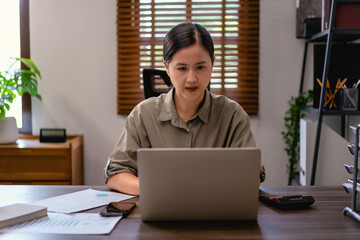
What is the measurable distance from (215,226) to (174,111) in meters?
0.69

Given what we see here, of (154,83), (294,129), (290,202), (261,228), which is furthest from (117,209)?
(294,129)

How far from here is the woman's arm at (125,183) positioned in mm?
1339

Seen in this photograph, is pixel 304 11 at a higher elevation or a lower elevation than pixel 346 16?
higher

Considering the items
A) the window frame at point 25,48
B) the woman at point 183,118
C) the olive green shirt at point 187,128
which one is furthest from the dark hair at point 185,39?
the window frame at point 25,48

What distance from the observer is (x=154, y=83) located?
6.47 feet

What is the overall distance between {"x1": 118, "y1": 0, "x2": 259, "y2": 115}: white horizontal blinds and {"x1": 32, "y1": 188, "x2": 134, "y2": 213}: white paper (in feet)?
6.49

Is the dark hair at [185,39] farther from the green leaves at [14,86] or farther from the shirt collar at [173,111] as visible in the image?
the green leaves at [14,86]

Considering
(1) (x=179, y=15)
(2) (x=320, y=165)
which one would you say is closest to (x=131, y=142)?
(2) (x=320, y=165)

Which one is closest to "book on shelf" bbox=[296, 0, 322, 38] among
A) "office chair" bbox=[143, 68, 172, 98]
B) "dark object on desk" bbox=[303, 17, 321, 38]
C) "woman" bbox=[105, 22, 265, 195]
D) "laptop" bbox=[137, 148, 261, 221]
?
"dark object on desk" bbox=[303, 17, 321, 38]

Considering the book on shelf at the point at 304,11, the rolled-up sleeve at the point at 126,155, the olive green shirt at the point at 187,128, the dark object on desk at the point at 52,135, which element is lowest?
the dark object on desk at the point at 52,135

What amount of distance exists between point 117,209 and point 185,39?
2.23ft

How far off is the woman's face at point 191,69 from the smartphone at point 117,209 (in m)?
0.52

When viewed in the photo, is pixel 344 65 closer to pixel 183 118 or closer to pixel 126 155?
pixel 183 118

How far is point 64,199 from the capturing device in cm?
127
